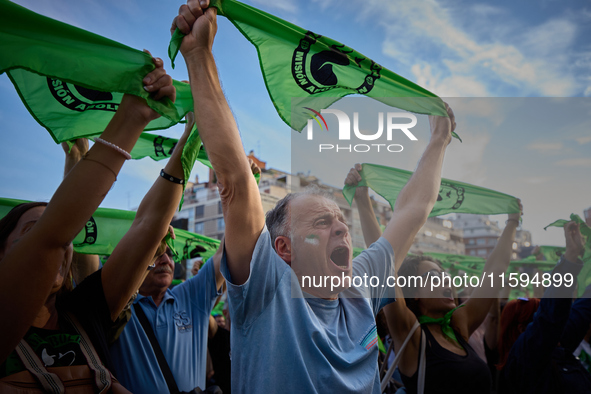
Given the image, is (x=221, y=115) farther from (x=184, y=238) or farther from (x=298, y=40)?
(x=184, y=238)

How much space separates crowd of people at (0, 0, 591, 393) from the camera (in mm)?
1316

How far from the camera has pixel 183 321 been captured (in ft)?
9.18

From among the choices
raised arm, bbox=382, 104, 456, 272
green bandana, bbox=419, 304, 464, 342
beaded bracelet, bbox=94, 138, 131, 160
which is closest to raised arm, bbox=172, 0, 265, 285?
beaded bracelet, bbox=94, 138, 131, 160

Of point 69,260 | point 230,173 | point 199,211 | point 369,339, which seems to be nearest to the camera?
point 230,173

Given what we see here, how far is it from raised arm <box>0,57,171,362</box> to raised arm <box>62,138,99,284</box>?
1.42 m

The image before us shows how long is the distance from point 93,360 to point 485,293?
289cm

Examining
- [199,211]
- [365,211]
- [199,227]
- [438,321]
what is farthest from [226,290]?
[199,211]

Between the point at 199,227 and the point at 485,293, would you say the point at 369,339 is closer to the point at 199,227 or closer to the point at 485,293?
the point at 485,293

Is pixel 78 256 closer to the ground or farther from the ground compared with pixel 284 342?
farther from the ground

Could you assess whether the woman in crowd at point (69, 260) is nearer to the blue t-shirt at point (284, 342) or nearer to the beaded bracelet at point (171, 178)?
the beaded bracelet at point (171, 178)

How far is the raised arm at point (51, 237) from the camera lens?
118 centimetres

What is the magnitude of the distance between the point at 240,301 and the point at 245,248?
19 cm

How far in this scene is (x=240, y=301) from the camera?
59.0 inches

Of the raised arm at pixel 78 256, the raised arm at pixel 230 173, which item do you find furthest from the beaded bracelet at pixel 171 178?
the raised arm at pixel 78 256
